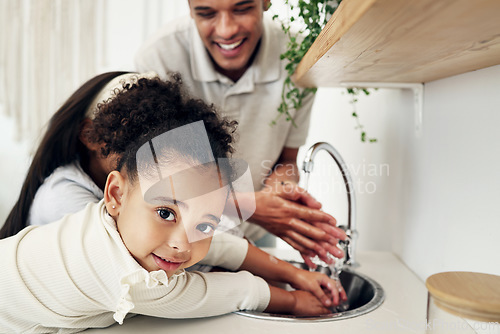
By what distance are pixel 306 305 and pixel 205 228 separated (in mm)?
345

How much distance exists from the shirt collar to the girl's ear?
0.71 metres

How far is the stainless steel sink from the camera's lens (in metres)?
0.81

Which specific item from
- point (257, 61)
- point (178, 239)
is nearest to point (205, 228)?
point (178, 239)

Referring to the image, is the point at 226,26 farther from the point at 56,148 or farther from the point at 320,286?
the point at 320,286

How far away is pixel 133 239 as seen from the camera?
682mm

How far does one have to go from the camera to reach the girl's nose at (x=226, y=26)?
118 cm

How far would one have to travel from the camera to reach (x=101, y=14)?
247 cm

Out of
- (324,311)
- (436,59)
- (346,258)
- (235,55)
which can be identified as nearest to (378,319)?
(324,311)

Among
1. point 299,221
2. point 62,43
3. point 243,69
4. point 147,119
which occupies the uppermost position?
point 62,43

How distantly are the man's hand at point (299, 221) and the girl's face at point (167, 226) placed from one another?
39cm

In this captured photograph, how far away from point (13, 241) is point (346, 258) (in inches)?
28.9

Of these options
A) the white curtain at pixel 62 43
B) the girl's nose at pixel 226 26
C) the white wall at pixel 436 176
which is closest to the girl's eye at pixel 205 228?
the white wall at pixel 436 176

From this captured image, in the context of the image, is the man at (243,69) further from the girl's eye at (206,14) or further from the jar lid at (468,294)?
the jar lid at (468,294)

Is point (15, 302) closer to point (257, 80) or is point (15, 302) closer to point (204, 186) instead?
point (204, 186)
